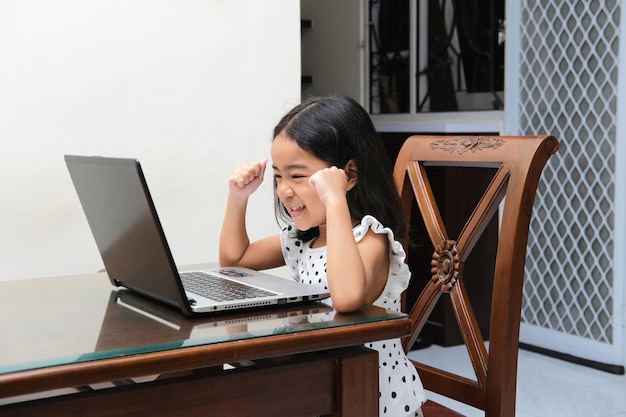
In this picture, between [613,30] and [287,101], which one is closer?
[287,101]

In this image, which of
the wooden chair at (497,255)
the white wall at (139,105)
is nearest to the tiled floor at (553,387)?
the white wall at (139,105)

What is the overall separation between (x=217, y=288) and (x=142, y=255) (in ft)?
0.46

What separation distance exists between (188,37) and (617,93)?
1.74 meters

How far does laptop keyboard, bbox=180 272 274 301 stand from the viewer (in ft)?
3.66

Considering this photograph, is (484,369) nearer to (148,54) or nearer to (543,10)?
(148,54)

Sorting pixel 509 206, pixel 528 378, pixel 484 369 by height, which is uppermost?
pixel 509 206

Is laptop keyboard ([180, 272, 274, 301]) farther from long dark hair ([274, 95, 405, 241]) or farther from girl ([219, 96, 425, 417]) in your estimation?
long dark hair ([274, 95, 405, 241])

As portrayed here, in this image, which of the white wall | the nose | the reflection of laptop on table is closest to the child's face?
the nose

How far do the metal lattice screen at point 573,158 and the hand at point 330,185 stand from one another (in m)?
2.28

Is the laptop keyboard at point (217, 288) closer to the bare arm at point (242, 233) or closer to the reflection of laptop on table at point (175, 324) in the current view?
the reflection of laptop on table at point (175, 324)

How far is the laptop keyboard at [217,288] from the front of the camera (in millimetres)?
1116

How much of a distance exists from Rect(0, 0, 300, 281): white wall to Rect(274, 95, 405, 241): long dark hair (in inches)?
33.2

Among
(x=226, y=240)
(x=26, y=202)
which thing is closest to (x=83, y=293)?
(x=226, y=240)

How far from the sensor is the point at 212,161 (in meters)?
2.32
